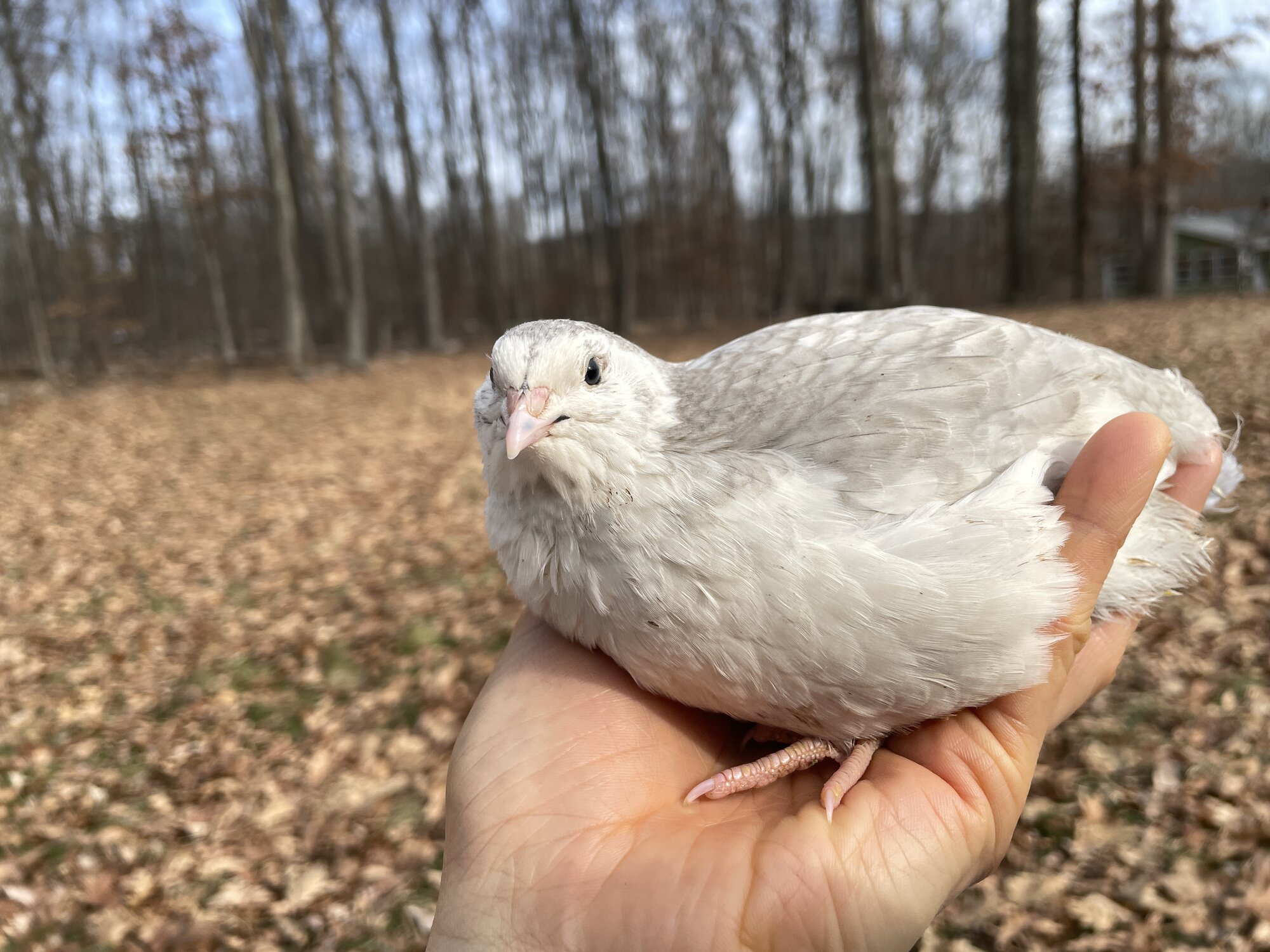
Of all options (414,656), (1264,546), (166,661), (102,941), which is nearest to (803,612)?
(102,941)

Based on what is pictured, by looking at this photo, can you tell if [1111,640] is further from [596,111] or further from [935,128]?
[935,128]

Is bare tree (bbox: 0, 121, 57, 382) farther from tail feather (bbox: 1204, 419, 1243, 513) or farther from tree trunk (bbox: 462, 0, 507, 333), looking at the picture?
tail feather (bbox: 1204, 419, 1243, 513)

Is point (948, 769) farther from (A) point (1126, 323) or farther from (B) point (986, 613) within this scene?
(A) point (1126, 323)

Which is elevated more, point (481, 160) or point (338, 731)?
point (481, 160)

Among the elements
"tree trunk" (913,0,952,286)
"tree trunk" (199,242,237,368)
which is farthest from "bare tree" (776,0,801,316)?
"tree trunk" (199,242,237,368)

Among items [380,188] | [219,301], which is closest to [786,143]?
[380,188]

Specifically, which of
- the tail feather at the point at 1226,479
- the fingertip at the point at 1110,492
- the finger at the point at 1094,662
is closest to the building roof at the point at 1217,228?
the tail feather at the point at 1226,479

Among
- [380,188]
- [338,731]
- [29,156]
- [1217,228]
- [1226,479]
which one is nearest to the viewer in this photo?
[1226,479]
